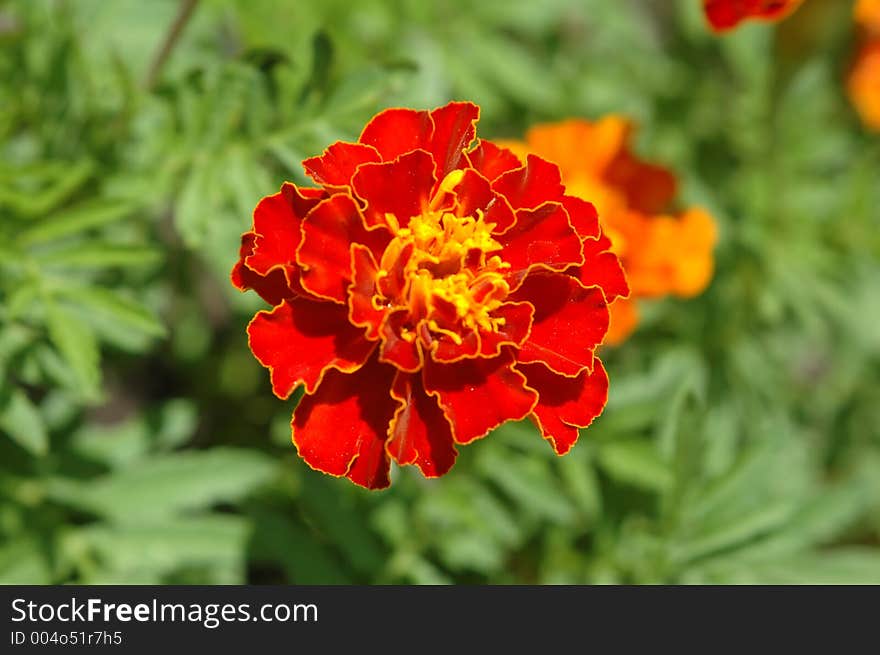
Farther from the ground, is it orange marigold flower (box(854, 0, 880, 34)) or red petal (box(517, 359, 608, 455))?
orange marigold flower (box(854, 0, 880, 34))

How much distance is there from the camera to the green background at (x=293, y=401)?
5.85 feet

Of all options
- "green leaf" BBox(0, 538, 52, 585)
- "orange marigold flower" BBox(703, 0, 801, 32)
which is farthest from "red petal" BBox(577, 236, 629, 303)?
"green leaf" BBox(0, 538, 52, 585)

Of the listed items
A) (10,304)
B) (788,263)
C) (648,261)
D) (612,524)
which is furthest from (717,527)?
(10,304)

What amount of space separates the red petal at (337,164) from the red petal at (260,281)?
119mm

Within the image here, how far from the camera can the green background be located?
178 centimetres

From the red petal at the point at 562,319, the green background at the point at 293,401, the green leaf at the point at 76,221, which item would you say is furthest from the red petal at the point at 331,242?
the green leaf at the point at 76,221

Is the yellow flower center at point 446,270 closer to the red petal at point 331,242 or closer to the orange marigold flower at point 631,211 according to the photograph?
the red petal at point 331,242

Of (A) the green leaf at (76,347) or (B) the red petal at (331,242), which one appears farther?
(A) the green leaf at (76,347)

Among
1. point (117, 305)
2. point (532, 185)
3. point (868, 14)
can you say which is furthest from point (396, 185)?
point (868, 14)

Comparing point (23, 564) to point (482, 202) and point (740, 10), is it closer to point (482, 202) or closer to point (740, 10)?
point (482, 202)

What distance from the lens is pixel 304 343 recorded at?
1.36 metres

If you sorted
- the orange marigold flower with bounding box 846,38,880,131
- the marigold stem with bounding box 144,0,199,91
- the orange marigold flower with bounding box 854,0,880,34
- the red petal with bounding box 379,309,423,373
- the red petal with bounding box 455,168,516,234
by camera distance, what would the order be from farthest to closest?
the orange marigold flower with bounding box 846,38,880,131
the orange marigold flower with bounding box 854,0,880,34
the marigold stem with bounding box 144,0,199,91
the red petal with bounding box 455,168,516,234
the red petal with bounding box 379,309,423,373

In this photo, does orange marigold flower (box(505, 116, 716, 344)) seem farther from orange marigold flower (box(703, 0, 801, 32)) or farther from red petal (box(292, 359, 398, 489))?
red petal (box(292, 359, 398, 489))

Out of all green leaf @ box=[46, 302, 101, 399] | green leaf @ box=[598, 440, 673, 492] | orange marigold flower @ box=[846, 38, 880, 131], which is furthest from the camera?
orange marigold flower @ box=[846, 38, 880, 131]
